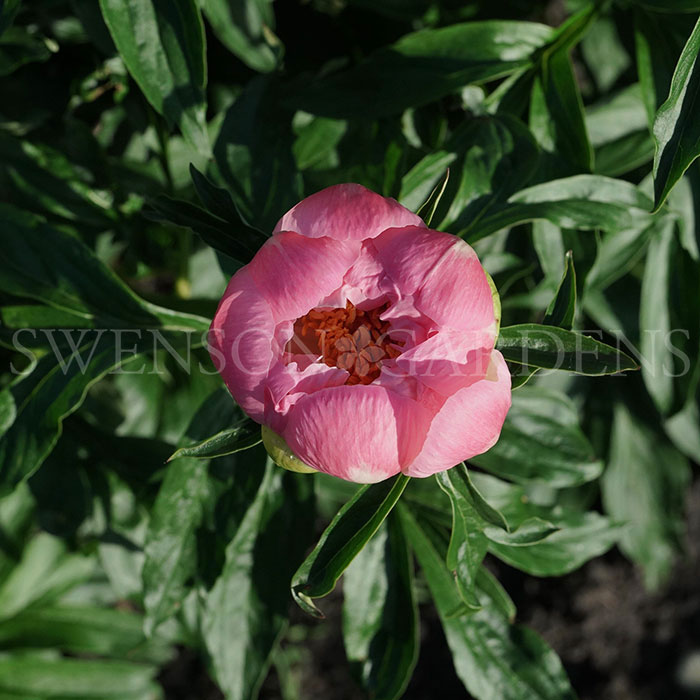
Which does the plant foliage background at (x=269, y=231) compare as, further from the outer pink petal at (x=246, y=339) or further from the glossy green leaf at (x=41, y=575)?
the glossy green leaf at (x=41, y=575)

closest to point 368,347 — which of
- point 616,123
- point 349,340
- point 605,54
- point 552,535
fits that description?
point 349,340

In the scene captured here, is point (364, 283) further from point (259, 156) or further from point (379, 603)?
point (379, 603)

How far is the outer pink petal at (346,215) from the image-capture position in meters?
0.70

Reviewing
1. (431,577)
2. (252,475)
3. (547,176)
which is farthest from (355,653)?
(547,176)

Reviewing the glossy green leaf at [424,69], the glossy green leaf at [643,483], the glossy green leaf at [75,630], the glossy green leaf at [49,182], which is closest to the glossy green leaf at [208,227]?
the glossy green leaf at [424,69]

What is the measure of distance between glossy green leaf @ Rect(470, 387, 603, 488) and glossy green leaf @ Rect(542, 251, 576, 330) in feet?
1.18

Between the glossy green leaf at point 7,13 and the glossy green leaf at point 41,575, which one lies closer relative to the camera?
the glossy green leaf at point 7,13

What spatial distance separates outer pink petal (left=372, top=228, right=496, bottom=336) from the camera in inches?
26.8

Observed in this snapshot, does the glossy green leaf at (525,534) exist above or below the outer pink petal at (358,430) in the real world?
below

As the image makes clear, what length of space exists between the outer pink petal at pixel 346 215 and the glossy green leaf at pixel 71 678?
1518mm

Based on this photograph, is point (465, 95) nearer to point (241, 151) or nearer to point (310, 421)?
point (241, 151)

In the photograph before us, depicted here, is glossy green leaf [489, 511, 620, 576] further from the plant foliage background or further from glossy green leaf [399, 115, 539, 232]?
glossy green leaf [399, 115, 539, 232]

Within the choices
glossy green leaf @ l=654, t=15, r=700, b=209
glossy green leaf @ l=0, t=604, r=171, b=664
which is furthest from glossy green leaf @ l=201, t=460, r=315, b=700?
glossy green leaf @ l=0, t=604, r=171, b=664

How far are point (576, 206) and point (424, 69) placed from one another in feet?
0.96
